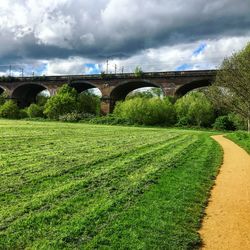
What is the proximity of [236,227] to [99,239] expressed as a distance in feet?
9.68

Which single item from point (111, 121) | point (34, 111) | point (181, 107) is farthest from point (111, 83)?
point (181, 107)

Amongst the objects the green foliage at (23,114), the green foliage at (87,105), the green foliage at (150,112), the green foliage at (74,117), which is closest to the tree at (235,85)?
the green foliage at (150,112)

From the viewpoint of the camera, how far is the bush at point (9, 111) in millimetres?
85938

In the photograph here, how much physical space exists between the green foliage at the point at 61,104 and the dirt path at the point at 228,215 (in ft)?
225

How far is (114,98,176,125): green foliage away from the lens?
6856 cm

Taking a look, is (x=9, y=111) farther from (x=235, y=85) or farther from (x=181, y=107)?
(x=235, y=85)

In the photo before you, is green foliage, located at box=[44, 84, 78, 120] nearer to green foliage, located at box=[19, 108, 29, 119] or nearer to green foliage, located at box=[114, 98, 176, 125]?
green foliage, located at box=[19, 108, 29, 119]

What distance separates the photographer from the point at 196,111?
213 feet

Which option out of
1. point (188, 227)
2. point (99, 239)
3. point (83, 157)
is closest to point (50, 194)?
point (99, 239)

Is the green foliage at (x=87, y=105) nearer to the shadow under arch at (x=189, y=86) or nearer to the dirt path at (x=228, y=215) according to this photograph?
the shadow under arch at (x=189, y=86)

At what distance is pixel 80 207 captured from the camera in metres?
8.20

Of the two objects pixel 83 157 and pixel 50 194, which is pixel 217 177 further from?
pixel 50 194

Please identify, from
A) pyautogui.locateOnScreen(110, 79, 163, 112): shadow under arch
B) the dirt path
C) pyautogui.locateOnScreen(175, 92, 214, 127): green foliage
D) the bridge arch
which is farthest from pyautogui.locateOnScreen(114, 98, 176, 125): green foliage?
the dirt path

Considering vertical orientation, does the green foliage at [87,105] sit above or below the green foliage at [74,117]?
above
